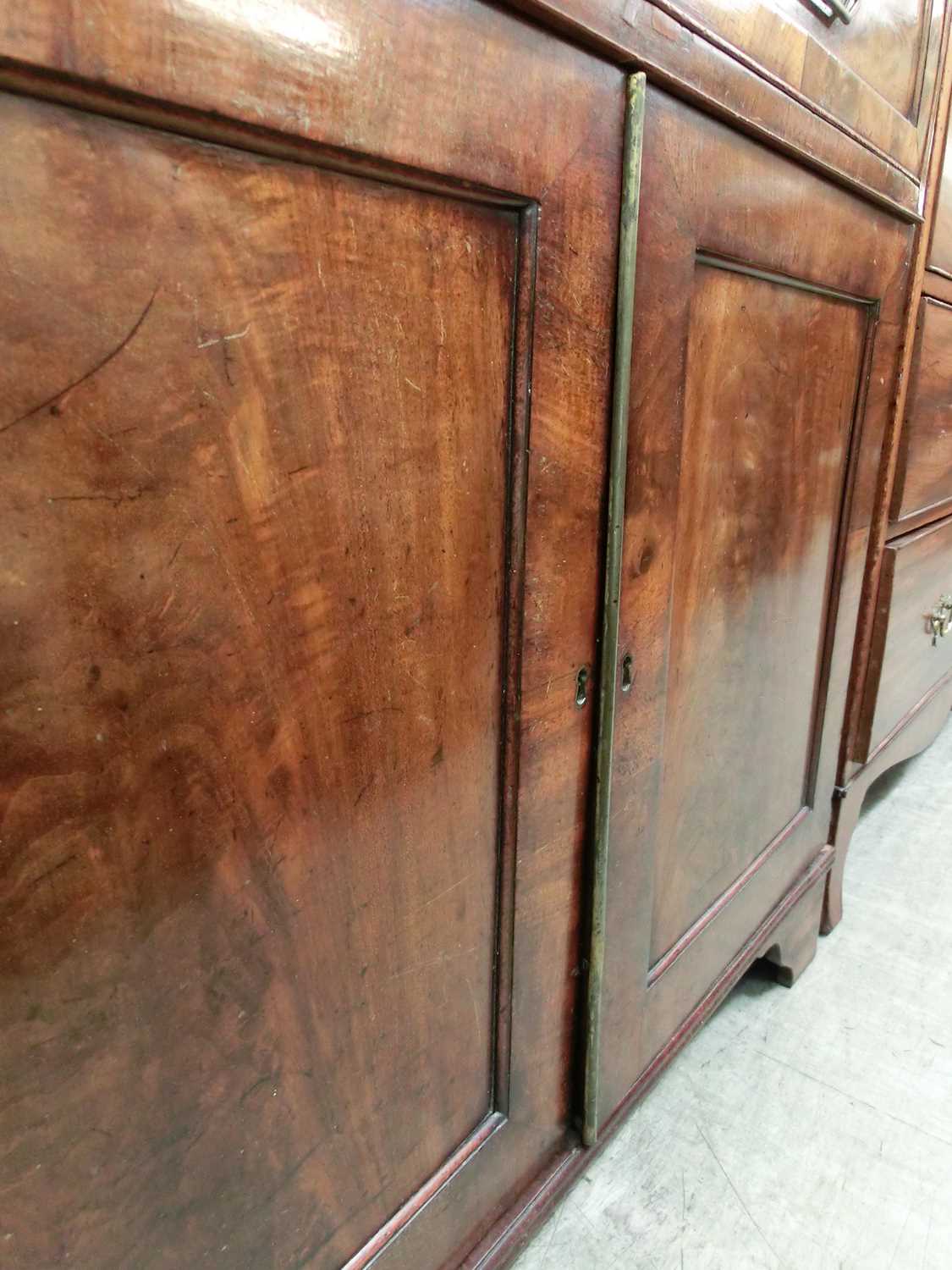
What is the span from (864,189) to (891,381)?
0.24 meters

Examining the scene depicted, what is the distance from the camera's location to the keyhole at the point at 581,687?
60cm

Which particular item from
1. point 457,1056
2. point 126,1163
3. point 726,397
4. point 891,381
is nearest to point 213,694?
point 126,1163

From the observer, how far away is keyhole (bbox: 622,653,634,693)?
63 cm

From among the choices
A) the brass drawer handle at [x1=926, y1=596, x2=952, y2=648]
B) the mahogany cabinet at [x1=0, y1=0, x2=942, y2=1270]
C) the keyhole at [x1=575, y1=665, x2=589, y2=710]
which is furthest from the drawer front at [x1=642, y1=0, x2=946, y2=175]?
the brass drawer handle at [x1=926, y1=596, x2=952, y2=648]

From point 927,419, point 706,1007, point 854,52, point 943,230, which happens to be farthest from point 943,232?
point 706,1007

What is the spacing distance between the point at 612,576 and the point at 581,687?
82 mm

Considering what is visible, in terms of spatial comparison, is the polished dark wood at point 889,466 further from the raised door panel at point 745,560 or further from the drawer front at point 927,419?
the raised door panel at point 745,560

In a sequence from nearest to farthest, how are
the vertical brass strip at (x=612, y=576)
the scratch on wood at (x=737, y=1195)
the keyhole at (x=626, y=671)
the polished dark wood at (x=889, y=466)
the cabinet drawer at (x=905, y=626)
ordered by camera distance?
the vertical brass strip at (x=612, y=576), the keyhole at (x=626, y=671), the scratch on wood at (x=737, y=1195), the polished dark wood at (x=889, y=466), the cabinet drawer at (x=905, y=626)

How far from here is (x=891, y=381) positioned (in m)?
0.95

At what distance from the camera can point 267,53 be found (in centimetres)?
33

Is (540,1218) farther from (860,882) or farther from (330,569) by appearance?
(860,882)

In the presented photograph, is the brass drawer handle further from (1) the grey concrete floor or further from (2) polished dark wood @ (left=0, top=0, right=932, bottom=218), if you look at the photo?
(2) polished dark wood @ (left=0, top=0, right=932, bottom=218)

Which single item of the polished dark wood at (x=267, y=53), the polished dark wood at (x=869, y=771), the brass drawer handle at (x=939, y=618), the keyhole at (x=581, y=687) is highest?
the polished dark wood at (x=267, y=53)

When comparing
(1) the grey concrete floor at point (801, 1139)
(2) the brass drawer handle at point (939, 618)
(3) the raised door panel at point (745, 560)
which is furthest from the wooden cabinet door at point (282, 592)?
(2) the brass drawer handle at point (939, 618)
